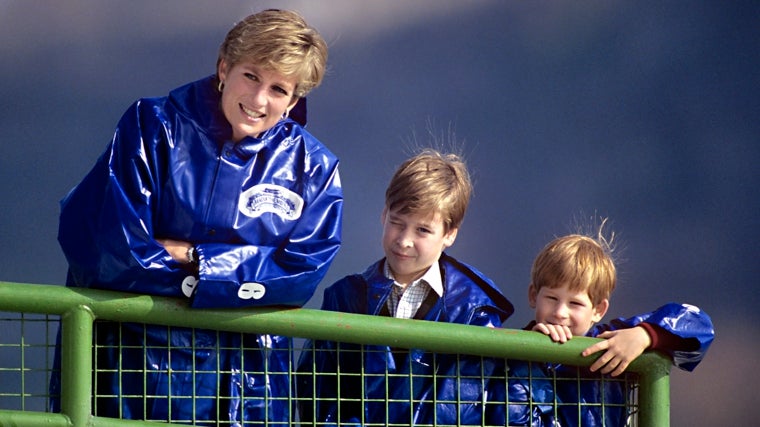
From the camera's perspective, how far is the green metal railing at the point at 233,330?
2734mm

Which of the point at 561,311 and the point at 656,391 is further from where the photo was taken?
the point at 561,311

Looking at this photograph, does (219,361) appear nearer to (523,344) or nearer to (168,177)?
(168,177)

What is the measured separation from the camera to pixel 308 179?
122 inches

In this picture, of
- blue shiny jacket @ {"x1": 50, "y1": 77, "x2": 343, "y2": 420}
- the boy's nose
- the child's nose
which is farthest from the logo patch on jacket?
the child's nose

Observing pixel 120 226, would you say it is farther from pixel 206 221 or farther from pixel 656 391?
pixel 656 391

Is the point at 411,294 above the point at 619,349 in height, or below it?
above

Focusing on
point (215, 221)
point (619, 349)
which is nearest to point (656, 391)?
point (619, 349)

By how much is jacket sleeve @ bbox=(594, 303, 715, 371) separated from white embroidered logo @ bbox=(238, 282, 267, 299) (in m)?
0.96

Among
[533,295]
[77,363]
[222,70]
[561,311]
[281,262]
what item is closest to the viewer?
[77,363]

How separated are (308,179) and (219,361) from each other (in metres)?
0.50

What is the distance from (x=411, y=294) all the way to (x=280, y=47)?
759 mm

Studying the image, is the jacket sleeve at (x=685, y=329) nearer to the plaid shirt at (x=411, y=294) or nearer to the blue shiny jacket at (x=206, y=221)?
the plaid shirt at (x=411, y=294)

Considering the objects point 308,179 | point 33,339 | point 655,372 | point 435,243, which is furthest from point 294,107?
point 33,339

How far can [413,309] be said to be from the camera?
3.36 meters
